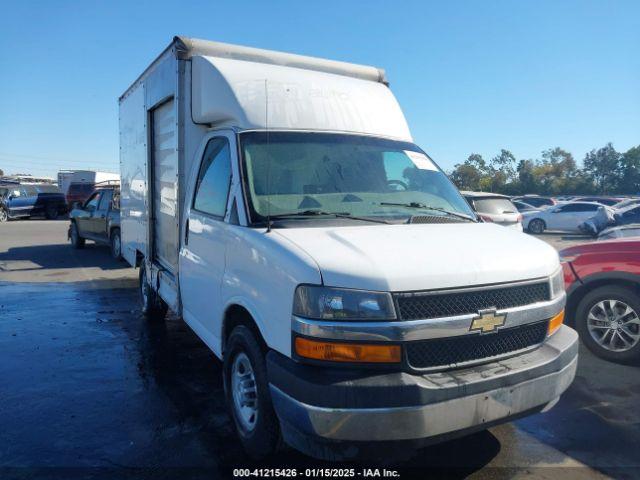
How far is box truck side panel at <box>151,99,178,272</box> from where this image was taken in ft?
16.5

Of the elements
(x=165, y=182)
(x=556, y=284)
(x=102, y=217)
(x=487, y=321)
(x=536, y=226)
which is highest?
(x=165, y=182)

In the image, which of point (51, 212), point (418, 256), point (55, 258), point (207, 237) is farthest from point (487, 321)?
point (51, 212)

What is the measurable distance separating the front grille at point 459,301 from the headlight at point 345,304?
9 centimetres

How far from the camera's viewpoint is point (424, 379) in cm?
271

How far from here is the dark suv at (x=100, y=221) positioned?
1301 centimetres

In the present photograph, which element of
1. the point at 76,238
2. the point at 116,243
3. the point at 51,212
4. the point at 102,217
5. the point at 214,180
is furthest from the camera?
the point at 51,212

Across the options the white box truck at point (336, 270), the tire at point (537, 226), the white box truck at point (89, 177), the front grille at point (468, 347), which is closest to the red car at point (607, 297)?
the white box truck at point (336, 270)

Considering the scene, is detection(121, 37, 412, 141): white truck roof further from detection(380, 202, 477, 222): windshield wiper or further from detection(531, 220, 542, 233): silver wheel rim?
detection(531, 220, 542, 233): silver wheel rim

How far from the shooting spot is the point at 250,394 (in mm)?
3432

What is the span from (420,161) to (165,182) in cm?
267

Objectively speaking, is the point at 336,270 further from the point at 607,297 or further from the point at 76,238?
the point at 76,238

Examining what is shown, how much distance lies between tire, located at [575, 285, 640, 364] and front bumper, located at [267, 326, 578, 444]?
2852 mm

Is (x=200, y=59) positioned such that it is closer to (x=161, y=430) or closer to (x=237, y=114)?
(x=237, y=114)

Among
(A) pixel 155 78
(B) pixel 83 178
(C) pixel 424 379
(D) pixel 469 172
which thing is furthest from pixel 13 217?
(D) pixel 469 172
